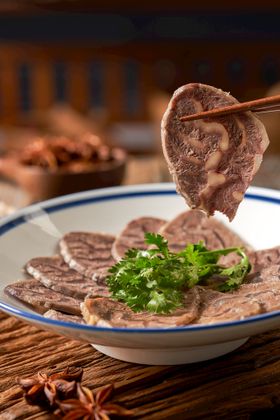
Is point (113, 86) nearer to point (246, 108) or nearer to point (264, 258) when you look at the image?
point (264, 258)

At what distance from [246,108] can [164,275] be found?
0.55 metres

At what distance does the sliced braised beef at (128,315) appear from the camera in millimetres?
1814

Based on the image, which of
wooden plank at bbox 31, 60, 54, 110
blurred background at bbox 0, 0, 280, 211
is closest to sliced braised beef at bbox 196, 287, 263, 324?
blurred background at bbox 0, 0, 280, 211

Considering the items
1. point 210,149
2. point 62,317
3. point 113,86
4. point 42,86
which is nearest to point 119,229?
point 210,149

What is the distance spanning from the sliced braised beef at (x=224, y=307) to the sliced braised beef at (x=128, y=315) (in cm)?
3

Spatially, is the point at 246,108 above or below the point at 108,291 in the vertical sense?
above

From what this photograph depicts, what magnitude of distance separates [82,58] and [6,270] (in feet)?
12.3

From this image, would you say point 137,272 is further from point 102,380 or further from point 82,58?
point 82,58

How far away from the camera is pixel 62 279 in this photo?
7.34 ft

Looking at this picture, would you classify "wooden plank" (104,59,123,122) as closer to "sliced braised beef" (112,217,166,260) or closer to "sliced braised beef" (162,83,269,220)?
"sliced braised beef" (112,217,166,260)

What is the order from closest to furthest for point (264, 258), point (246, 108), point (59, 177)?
point (246, 108), point (264, 258), point (59, 177)

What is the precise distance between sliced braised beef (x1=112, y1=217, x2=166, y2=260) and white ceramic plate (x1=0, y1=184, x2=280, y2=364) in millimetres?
142

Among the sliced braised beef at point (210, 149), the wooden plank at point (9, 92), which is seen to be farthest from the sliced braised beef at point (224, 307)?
the wooden plank at point (9, 92)

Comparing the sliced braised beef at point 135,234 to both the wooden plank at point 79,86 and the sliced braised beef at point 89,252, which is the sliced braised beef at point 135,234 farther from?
the wooden plank at point 79,86
